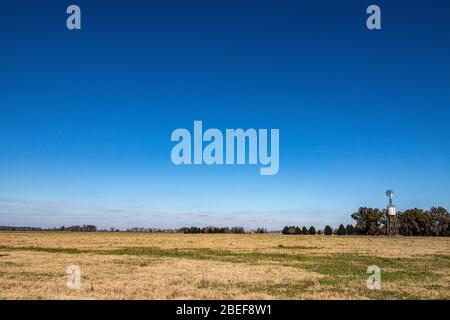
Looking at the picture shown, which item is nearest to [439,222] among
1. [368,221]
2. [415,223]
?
[415,223]

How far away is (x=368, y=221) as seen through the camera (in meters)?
163

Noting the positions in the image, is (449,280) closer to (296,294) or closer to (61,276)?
(296,294)

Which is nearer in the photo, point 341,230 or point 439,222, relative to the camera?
point 439,222

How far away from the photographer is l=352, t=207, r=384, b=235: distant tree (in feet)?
527

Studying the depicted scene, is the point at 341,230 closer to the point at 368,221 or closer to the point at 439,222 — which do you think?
the point at 368,221

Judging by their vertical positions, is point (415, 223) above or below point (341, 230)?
above

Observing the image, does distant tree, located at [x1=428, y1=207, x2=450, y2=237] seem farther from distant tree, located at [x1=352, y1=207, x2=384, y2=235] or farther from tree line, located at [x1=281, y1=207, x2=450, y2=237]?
distant tree, located at [x1=352, y1=207, x2=384, y2=235]

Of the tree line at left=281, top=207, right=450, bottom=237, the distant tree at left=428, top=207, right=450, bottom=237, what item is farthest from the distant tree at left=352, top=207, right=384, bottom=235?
the distant tree at left=428, top=207, right=450, bottom=237

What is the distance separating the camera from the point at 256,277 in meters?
22.0

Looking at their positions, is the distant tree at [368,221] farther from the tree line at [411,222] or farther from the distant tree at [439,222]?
the distant tree at [439,222]

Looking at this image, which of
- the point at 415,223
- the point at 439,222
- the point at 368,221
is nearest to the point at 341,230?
the point at 368,221

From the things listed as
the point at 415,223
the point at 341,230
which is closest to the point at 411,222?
the point at 415,223
